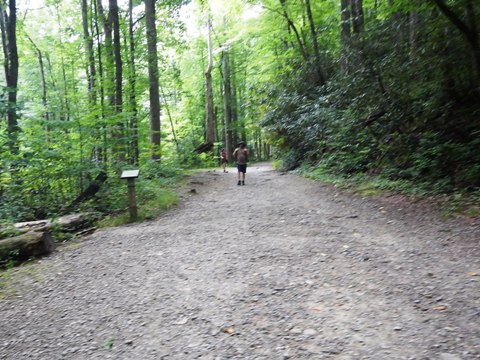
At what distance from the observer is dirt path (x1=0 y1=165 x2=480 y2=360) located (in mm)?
2848

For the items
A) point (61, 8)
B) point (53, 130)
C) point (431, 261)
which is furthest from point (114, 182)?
point (61, 8)

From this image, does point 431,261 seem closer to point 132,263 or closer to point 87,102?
point 132,263

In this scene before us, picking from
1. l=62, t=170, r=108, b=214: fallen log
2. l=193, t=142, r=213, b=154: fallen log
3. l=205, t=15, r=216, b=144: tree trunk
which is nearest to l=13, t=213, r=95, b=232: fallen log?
l=62, t=170, r=108, b=214: fallen log

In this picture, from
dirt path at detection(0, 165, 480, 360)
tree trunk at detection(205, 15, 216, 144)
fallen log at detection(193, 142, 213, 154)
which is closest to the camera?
dirt path at detection(0, 165, 480, 360)

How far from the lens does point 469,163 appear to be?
24.3ft

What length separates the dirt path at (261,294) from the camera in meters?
2.85

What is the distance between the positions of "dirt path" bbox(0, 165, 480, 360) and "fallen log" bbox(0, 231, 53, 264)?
0.28m

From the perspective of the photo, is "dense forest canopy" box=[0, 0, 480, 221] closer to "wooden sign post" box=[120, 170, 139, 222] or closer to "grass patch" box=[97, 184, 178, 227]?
"grass patch" box=[97, 184, 178, 227]

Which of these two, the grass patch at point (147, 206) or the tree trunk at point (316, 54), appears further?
the tree trunk at point (316, 54)

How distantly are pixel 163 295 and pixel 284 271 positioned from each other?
1.50 meters

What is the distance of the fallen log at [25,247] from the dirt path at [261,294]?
28 cm

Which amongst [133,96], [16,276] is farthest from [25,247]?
[133,96]

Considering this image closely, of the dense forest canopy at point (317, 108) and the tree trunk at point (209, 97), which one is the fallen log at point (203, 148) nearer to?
the tree trunk at point (209, 97)

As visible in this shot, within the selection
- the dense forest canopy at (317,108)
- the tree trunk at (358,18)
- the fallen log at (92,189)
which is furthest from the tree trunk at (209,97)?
the fallen log at (92,189)
